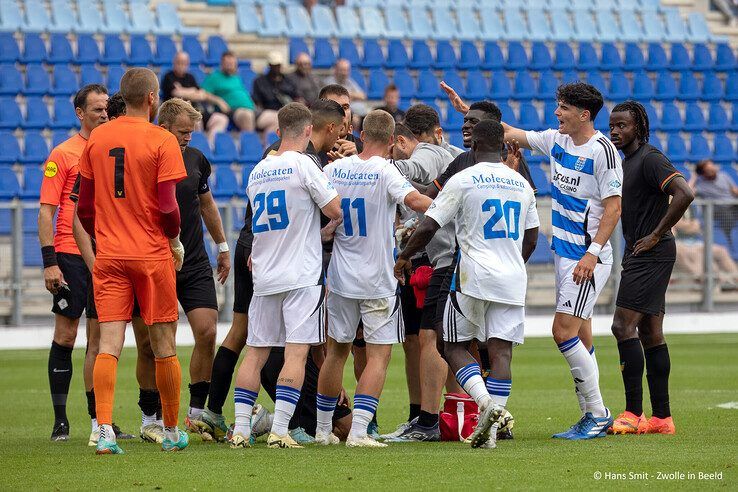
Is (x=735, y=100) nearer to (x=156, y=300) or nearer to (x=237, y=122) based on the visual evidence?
(x=237, y=122)

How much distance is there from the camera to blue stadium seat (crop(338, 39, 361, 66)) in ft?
76.8

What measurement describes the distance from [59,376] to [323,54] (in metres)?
15.0

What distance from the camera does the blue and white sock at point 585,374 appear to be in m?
8.22

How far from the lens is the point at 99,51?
21.5 m

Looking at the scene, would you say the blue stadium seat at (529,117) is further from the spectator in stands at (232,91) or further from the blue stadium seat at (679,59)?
the spectator in stands at (232,91)

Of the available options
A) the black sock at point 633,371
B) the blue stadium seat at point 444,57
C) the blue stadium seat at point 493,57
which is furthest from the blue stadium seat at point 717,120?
the black sock at point 633,371

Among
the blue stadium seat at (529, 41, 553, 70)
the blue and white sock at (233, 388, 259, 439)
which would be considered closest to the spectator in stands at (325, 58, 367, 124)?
the blue stadium seat at (529, 41, 553, 70)

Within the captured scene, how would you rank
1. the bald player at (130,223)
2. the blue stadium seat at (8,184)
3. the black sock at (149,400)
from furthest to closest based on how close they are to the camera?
the blue stadium seat at (8,184), the black sock at (149,400), the bald player at (130,223)

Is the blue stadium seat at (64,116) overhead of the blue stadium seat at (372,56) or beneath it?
beneath

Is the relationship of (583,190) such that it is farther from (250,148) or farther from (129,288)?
(250,148)

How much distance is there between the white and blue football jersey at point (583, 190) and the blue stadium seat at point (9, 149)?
491 inches

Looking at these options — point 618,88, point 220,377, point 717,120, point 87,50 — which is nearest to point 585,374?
point 220,377

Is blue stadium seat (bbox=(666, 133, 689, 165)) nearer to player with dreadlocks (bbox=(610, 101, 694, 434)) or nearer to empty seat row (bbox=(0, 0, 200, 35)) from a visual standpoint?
empty seat row (bbox=(0, 0, 200, 35))

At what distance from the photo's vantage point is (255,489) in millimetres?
6043
